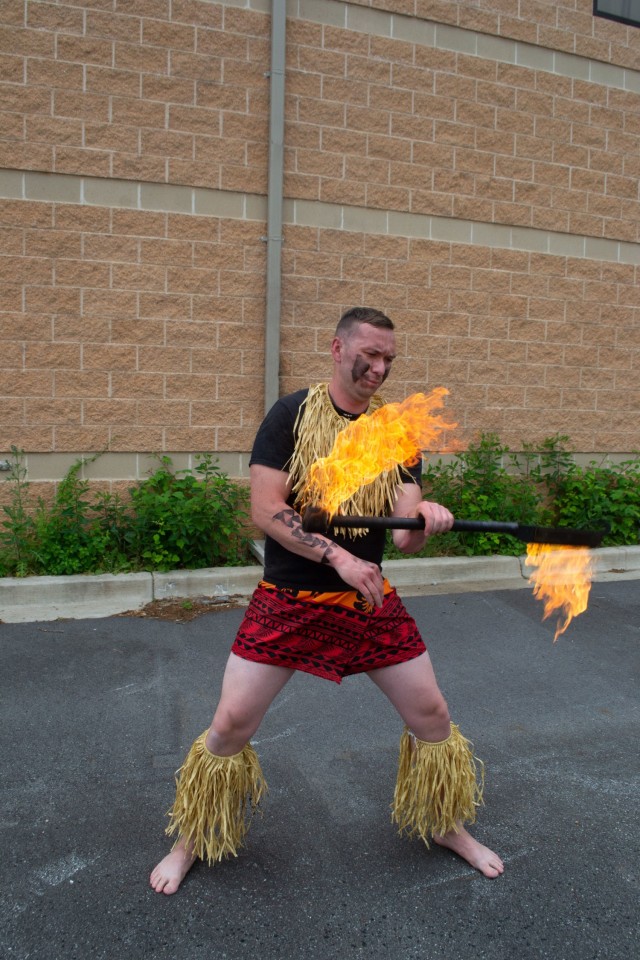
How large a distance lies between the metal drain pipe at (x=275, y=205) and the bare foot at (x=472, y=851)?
177 inches

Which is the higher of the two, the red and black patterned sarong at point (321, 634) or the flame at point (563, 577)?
the flame at point (563, 577)

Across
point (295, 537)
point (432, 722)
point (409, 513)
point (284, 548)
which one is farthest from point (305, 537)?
point (432, 722)

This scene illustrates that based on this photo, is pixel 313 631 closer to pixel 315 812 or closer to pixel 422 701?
pixel 422 701

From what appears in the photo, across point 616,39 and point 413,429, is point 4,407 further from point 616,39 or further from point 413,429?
point 616,39

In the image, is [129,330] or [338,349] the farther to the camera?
[129,330]

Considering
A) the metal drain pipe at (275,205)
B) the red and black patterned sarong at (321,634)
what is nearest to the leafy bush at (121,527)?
the metal drain pipe at (275,205)

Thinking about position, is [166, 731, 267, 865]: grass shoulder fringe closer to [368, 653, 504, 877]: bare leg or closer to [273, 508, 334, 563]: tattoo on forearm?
[368, 653, 504, 877]: bare leg

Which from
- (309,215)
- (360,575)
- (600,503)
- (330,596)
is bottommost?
(600,503)

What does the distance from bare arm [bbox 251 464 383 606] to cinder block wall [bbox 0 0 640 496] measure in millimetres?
4259

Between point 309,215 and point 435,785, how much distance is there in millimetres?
5563

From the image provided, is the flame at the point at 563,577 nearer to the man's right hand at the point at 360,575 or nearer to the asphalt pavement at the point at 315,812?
the man's right hand at the point at 360,575

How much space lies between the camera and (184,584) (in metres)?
5.93

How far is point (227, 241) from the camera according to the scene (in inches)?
261

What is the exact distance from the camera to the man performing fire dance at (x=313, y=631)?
2.50 m
